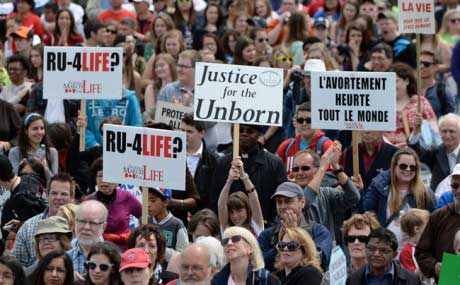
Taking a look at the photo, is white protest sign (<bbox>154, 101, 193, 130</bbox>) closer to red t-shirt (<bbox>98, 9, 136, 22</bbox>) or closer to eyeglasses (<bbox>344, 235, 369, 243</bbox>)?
eyeglasses (<bbox>344, 235, 369, 243</bbox>)

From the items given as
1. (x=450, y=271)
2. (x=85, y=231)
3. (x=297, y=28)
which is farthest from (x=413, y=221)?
(x=297, y=28)

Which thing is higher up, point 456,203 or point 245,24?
point 245,24

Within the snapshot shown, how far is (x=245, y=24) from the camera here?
2436cm

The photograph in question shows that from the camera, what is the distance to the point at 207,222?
51.9 ft

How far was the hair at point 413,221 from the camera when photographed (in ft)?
52.8

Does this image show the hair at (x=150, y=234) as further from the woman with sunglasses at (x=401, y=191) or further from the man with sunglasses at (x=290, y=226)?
the woman with sunglasses at (x=401, y=191)

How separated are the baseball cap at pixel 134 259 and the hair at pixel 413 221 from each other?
3050mm

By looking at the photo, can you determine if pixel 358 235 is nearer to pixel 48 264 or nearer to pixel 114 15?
pixel 48 264

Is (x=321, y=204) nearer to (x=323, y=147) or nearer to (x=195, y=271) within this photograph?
(x=323, y=147)

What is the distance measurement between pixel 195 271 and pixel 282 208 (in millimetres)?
2029

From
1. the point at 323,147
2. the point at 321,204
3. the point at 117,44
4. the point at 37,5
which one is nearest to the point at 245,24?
the point at 117,44

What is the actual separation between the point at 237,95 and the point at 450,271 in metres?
4.24

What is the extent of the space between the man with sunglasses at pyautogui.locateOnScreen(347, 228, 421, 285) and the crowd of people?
0.01m

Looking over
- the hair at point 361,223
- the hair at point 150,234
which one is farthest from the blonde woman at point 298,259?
the hair at point 150,234
